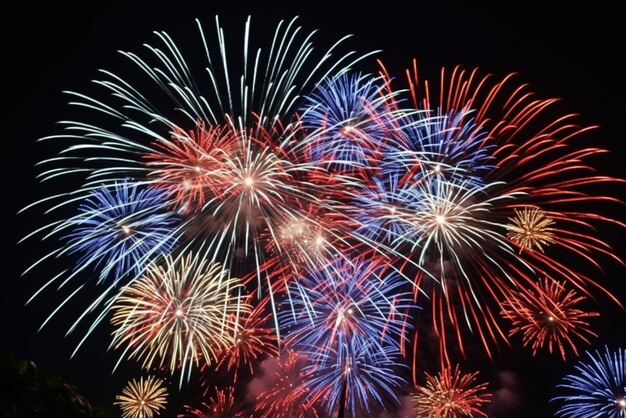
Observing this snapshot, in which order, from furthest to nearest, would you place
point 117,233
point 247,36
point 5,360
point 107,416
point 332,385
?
1. point 332,385
2. point 117,233
3. point 247,36
4. point 107,416
5. point 5,360

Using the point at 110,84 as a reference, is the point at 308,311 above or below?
below

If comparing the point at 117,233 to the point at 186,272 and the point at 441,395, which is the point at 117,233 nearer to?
the point at 186,272

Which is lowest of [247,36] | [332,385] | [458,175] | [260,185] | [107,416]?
[107,416]

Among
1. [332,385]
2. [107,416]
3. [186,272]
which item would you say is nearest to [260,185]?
[186,272]

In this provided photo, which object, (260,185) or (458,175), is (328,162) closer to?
(260,185)

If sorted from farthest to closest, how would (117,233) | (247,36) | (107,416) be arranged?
(117,233) → (247,36) → (107,416)

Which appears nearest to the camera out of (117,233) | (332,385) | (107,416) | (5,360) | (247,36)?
(5,360)

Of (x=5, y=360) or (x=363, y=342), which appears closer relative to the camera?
(x=5, y=360)

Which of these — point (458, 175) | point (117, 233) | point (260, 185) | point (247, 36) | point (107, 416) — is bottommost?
point (107, 416)

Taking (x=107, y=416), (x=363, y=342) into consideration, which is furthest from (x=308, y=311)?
(x=107, y=416)
